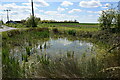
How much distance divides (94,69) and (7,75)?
82.2 inches

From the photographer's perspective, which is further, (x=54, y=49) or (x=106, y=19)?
(x=106, y=19)

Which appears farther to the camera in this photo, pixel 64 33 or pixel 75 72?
pixel 64 33

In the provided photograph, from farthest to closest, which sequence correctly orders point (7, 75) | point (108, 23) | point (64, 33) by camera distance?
point (64, 33)
point (108, 23)
point (7, 75)

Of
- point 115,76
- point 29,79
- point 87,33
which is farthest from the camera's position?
point 87,33

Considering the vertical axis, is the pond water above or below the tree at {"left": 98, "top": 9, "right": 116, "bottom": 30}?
below

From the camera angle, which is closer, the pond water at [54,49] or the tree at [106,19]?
the pond water at [54,49]

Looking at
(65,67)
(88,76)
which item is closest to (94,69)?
(88,76)

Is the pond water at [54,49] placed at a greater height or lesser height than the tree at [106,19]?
lesser

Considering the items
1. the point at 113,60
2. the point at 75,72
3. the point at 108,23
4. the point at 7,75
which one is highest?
the point at 108,23

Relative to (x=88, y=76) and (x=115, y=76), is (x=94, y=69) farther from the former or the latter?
(x=115, y=76)

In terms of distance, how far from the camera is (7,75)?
3.38m

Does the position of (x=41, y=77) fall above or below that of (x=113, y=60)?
below

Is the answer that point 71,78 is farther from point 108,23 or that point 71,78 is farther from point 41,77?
point 108,23

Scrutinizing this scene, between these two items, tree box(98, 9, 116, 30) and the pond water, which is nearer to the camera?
the pond water
